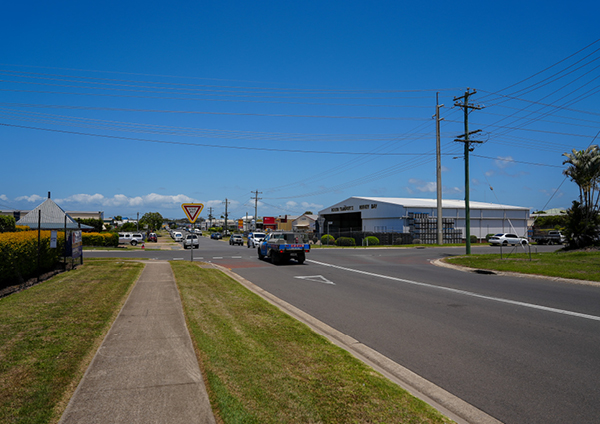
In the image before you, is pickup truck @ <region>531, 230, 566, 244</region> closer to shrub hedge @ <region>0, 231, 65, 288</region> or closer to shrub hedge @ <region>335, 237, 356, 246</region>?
shrub hedge @ <region>335, 237, 356, 246</region>

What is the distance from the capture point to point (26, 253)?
12891 mm

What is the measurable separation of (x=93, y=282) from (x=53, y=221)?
103ft

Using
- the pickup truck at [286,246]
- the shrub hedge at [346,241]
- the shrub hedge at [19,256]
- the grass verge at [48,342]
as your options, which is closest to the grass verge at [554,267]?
the pickup truck at [286,246]

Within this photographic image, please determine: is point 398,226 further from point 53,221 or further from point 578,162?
point 53,221

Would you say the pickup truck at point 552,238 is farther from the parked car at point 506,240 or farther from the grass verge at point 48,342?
the grass verge at point 48,342

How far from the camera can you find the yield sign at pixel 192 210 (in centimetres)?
1969

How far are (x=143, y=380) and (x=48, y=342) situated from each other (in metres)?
2.29

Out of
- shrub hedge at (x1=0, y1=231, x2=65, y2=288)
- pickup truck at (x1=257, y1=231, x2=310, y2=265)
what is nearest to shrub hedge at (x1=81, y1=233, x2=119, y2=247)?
pickup truck at (x1=257, y1=231, x2=310, y2=265)

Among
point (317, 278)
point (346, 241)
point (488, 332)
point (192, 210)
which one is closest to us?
point (488, 332)

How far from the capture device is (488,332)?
25.5ft

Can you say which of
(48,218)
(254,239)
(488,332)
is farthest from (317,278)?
(48,218)

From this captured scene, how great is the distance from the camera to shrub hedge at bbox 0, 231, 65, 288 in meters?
11.6

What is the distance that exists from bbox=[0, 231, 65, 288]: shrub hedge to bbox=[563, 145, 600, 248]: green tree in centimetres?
2910

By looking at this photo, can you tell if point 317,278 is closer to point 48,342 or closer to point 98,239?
point 48,342
